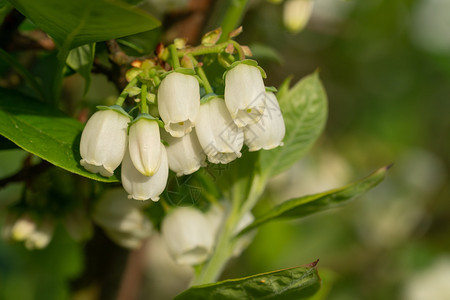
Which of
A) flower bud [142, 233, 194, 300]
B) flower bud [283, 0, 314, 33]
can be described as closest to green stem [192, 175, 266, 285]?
flower bud [283, 0, 314, 33]

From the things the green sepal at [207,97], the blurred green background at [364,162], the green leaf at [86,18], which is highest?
the green leaf at [86,18]

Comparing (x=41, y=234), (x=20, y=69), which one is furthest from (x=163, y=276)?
(x=20, y=69)

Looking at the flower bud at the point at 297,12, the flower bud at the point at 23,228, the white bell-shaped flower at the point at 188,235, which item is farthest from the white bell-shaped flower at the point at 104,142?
the flower bud at the point at 297,12

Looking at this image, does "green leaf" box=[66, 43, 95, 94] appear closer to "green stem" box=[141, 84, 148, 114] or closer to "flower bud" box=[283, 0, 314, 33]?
"green stem" box=[141, 84, 148, 114]

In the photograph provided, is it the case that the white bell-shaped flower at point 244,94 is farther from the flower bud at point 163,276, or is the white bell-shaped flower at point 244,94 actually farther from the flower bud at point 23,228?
the flower bud at point 163,276

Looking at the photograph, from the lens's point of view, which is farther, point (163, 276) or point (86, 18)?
point (163, 276)

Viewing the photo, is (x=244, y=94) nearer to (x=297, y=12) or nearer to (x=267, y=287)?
(x=267, y=287)

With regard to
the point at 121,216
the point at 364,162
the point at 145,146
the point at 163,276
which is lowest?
the point at 163,276
